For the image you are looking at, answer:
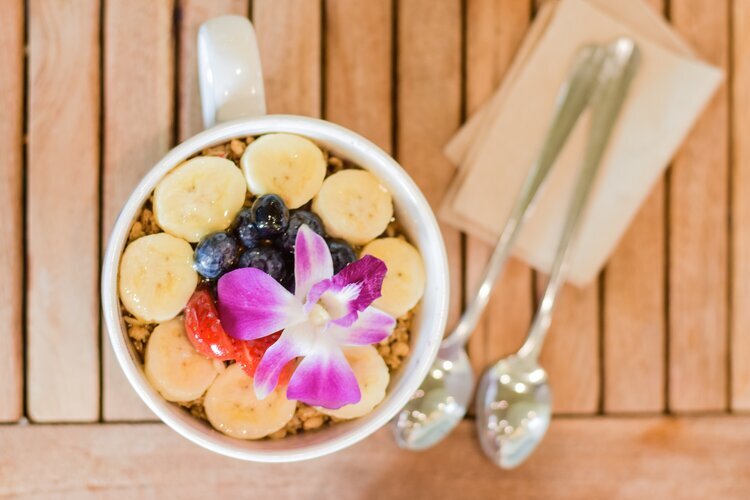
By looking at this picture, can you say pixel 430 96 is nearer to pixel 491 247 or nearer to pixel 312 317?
pixel 491 247

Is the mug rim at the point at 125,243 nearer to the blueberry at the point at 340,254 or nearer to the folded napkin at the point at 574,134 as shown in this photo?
the blueberry at the point at 340,254

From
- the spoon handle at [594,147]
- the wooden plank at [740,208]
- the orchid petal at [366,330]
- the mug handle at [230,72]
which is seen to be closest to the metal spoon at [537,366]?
the spoon handle at [594,147]

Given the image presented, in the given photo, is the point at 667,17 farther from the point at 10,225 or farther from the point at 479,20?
the point at 10,225

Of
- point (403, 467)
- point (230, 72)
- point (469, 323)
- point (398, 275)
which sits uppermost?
point (230, 72)

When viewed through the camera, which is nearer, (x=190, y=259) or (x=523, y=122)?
(x=190, y=259)

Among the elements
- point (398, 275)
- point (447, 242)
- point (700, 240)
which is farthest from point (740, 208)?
point (398, 275)

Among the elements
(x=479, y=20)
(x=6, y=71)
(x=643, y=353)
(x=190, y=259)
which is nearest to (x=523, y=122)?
(x=479, y=20)
